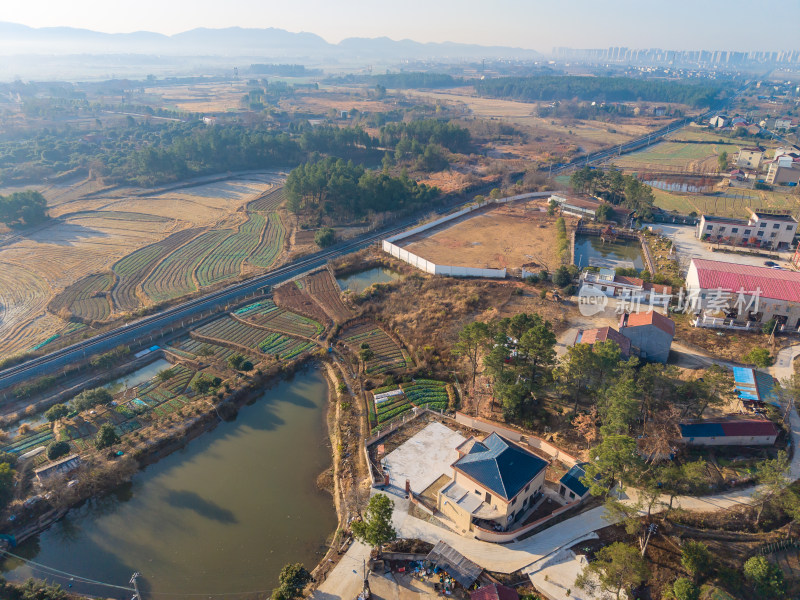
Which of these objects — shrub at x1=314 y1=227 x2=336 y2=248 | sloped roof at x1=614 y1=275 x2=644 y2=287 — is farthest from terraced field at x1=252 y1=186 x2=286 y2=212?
sloped roof at x1=614 y1=275 x2=644 y2=287

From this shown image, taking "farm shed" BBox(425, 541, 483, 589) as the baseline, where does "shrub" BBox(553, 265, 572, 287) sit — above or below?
above

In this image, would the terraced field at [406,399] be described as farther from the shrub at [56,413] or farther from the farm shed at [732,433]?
the shrub at [56,413]

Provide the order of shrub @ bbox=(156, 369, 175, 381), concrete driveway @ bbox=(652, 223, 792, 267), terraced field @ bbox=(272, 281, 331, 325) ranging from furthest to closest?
concrete driveway @ bbox=(652, 223, 792, 267), terraced field @ bbox=(272, 281, 331, 325), shrub @ bbox=(156, 369, 175, 381)

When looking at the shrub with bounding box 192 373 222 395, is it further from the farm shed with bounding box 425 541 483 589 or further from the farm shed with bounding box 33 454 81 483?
the farm shed with bounding box 425 541 483 589

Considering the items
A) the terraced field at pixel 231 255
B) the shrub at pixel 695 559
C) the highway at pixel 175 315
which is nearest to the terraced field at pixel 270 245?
the terraced field at pixel 231 255

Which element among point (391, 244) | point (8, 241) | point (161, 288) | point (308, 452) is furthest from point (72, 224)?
point (308, 452)
